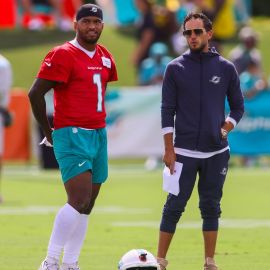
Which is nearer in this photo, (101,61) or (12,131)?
(101,61)

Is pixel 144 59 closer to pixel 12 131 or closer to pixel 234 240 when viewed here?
pixel 12 131

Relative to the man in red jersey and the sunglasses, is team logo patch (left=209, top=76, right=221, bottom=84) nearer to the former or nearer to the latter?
the sunglasses

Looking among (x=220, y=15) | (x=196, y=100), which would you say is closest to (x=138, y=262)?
(x=196, y=100)

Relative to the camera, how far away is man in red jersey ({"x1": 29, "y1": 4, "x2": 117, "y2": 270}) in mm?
9664

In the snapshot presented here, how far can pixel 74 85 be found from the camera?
9.73 metres

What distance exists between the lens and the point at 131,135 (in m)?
22.4

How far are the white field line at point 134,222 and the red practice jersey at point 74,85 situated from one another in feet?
13.7

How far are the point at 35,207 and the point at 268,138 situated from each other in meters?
7.85

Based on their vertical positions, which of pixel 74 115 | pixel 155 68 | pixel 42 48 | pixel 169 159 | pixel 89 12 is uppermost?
pixel 89 12

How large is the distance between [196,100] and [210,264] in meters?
1.39

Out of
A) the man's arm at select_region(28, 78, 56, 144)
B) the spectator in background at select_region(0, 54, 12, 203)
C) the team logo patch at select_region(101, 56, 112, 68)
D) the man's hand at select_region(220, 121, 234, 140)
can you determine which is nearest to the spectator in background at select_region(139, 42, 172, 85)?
the spectator in background at select_region(0, 54, 12, 203)

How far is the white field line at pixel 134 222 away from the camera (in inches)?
548

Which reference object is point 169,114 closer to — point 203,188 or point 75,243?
point 203,188

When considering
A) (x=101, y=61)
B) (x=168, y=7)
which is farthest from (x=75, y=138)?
(x=168, y=7)
